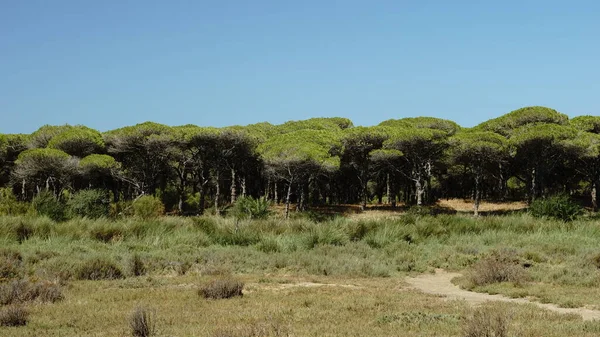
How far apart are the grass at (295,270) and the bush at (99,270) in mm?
35

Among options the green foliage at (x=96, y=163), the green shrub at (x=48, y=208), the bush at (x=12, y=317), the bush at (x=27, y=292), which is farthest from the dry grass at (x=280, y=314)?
the green foliage at (x=96, y=163)

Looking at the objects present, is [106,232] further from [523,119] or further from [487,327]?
[523,119]

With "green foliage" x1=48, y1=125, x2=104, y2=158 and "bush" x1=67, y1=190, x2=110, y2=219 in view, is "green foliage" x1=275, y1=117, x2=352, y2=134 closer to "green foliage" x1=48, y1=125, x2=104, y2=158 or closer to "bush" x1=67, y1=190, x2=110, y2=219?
"green foliage" x1=48, y1=125, x2=104, y2=158

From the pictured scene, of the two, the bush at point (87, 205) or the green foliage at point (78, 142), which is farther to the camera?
the green foliage at point (78, 142)

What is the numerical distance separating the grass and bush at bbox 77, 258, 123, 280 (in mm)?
35

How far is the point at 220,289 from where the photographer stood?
1146 cm

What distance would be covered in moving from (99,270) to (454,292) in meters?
9.28

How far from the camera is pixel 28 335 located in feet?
26.6

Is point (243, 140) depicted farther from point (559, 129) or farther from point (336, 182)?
point (559, 129)

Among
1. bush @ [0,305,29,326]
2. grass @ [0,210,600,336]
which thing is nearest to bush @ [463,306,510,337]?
grass @ [0,210,600,336]

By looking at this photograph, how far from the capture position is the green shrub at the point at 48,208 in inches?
1003

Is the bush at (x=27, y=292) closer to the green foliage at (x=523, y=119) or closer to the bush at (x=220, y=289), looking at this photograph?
the bush at (x=220, y=289)

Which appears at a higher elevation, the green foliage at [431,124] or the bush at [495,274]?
the green foliage at [431,124]

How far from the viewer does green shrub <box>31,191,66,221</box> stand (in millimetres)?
25484
